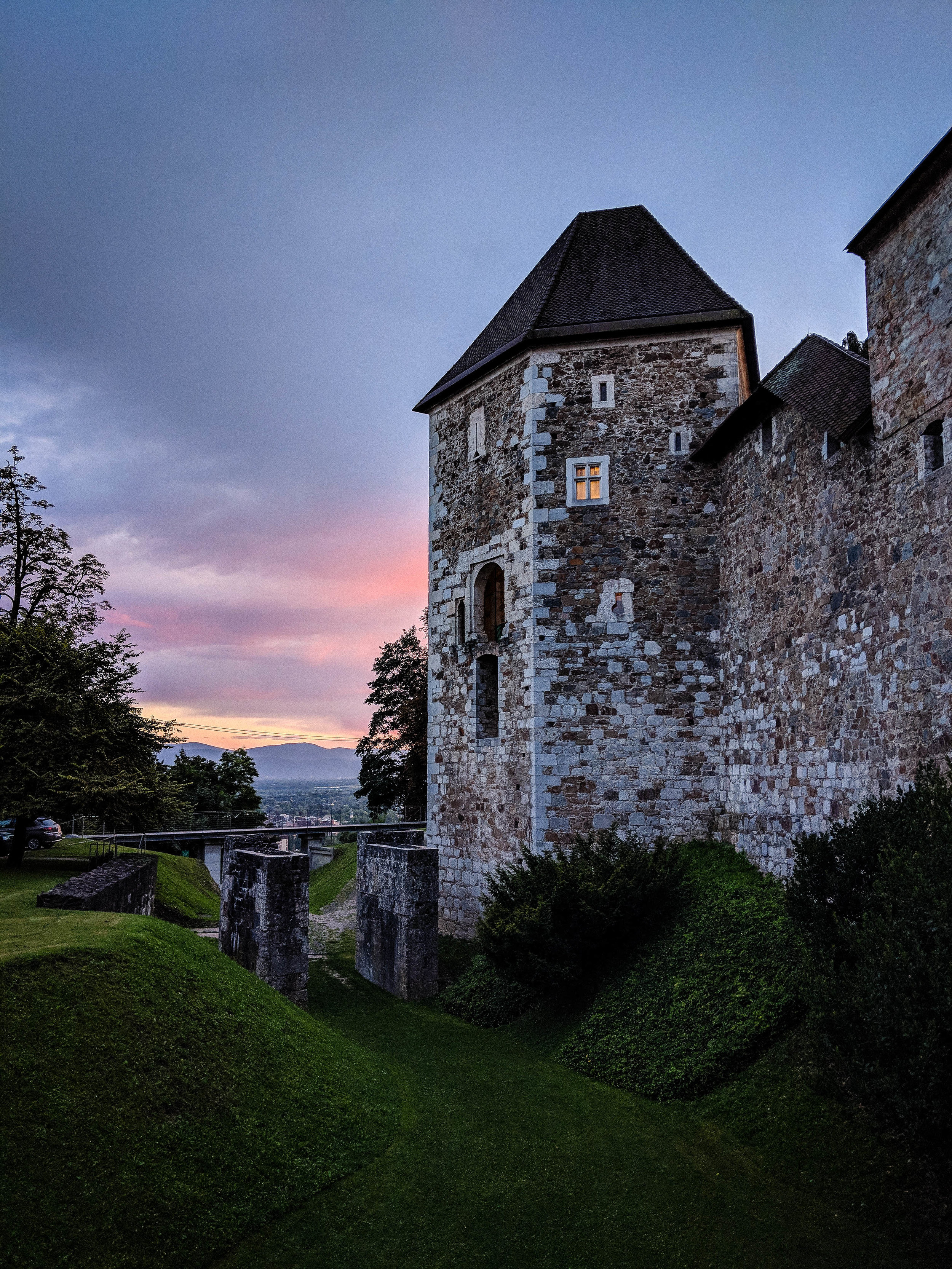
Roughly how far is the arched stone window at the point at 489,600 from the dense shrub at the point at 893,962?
391 inches

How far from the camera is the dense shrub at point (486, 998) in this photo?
13109 millimetres

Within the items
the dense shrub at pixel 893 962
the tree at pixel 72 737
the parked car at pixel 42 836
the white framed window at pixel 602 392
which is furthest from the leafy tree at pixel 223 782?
the dense shrub at pixel 893 962

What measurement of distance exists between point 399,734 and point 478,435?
17062mm

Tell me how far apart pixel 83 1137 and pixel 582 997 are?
7228 mm

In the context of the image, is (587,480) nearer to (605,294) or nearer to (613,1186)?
(605,294)

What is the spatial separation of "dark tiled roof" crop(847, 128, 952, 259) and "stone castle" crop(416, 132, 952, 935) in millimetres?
32

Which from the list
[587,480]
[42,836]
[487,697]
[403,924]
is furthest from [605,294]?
[42,836]

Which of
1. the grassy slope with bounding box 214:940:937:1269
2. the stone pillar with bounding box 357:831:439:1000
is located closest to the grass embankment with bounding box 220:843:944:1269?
the grassy slope with bounding box 214:940:937:1269

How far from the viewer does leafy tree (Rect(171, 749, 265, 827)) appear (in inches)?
1465

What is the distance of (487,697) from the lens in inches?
689

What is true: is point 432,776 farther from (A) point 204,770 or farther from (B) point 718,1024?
(A) point 204,770

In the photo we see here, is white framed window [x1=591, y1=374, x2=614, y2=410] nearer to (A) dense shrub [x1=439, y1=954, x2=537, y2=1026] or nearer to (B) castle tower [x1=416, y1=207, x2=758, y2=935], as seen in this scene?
(B) castle tower [x1=416, y1=207, x2=758, y2=935]

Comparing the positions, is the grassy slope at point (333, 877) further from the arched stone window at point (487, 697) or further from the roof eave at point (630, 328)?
the roof eave at point (630, 328)

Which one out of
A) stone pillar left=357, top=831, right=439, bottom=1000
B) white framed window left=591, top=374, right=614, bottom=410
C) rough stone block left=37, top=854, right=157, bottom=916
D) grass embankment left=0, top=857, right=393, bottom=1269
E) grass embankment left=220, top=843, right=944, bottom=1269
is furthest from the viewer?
white framed window left=591, top=374, right=614, bottom=410
